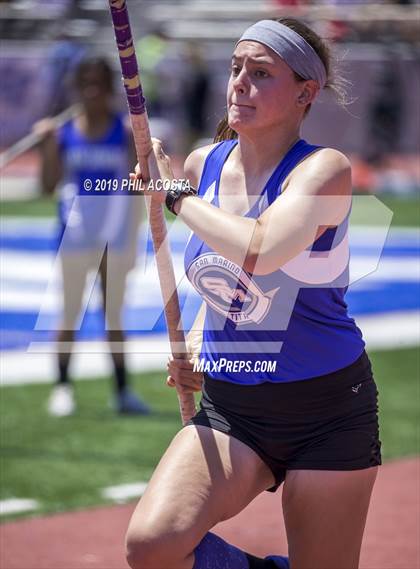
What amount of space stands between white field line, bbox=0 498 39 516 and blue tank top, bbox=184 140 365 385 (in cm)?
281

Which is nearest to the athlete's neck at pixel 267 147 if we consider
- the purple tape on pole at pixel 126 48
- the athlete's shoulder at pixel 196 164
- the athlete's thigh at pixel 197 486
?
the athlete's shoulder at pixel 196 164

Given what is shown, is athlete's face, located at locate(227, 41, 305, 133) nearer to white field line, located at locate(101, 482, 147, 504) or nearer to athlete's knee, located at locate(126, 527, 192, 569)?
athlete's knee, located at locate(126, 527, 192, 569)

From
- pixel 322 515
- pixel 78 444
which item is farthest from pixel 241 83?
pixel 78 444

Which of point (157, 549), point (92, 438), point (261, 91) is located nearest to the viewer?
point (157, 549)

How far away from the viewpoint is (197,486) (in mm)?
3691

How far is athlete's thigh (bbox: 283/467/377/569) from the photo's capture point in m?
3.74

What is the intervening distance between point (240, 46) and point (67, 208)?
4432 millimetres

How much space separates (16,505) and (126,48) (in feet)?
11.6

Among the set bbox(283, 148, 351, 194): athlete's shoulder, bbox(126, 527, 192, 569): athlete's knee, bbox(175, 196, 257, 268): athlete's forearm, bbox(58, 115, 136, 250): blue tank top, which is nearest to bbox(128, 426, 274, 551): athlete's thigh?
bbox(126, 527, 192, 569): athlete's knee

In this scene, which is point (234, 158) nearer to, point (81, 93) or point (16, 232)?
point (81, 93)

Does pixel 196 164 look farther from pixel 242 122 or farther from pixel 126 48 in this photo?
pixel 126 48

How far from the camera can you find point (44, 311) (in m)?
12.2

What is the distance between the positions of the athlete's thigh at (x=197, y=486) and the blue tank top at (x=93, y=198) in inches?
176

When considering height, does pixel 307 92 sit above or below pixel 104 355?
above
